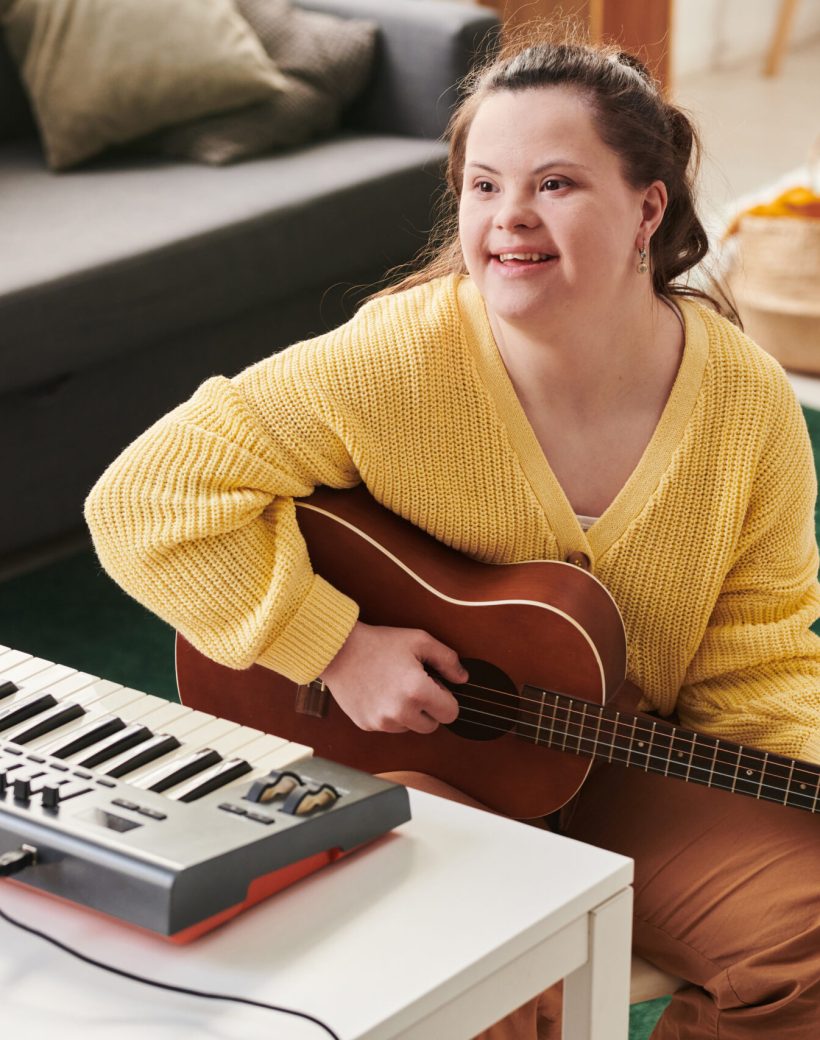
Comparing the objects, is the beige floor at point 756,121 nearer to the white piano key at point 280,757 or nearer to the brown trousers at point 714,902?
the brown trousers at point 714,902

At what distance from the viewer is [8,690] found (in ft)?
3.67

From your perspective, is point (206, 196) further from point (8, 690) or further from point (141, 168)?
point (8, 690)

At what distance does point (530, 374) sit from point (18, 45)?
1.92m

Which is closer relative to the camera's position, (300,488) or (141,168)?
(300,488)

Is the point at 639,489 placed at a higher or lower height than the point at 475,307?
lower

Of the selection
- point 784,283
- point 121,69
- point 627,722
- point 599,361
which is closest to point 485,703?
point 627,722

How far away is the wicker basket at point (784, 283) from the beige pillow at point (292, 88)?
859mm

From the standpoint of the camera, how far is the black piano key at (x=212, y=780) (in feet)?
3.21

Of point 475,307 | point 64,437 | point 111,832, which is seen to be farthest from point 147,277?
point 111,832

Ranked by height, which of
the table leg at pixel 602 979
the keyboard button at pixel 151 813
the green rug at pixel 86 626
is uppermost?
the keyboard button at pixel 151 813

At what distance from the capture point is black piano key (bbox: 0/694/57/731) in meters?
1.07

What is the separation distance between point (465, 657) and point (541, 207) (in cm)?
41

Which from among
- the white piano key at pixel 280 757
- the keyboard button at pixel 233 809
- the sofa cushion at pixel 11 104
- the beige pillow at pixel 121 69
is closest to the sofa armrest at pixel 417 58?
the beige pillow at pixel 121 69

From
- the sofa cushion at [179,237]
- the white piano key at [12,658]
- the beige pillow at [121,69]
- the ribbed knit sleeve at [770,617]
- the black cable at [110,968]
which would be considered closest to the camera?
the black cable at [110,968]
